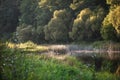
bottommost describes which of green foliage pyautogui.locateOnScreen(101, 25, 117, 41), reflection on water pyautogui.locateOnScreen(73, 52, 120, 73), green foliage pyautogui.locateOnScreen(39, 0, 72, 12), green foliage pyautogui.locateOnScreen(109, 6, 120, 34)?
reflection on water pyautogui.locateOnScreen(73, 52, 120, 73)

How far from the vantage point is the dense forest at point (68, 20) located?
3847 centimetres

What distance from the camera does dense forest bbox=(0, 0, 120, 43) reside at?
38469 mm

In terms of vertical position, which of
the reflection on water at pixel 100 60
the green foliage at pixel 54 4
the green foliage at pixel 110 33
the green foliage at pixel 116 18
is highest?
the green foliage at pixel 54 4

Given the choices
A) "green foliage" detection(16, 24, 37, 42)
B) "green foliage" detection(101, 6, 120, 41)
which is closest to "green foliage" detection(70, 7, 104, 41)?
"green foliage" detection(101, 6, 120, 41)

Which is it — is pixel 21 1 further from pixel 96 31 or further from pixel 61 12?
pixel 96 31

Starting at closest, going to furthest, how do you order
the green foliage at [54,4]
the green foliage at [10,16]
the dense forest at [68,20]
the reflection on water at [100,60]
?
1. the reflection on water at [100,60]
2. the dense forest at [68,20]
3. the green foliage at [54,4]
4. the green foliage at [10,16]

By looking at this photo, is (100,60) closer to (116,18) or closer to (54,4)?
(116,18)

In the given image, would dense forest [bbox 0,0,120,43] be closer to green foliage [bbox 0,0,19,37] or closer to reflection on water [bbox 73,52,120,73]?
green foliage [bbox 0,0,19,37]

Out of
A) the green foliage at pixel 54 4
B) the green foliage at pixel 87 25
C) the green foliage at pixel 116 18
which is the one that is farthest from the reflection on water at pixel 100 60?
the green foliage at pixel 54 4

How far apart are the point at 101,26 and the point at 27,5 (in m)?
21.8

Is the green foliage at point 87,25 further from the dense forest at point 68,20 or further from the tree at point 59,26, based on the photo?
the tree at point 59,26

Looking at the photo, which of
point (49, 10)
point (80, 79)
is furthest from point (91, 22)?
point (80, 79)

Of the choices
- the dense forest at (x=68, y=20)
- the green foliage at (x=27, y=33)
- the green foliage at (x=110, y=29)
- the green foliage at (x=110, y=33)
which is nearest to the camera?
the green foliage at (x=110, y=29)

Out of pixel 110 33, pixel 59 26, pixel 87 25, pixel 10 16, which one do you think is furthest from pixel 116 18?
pixel 10 16
